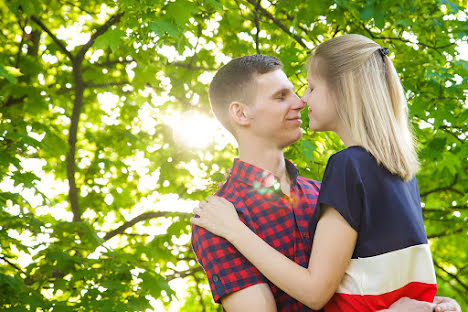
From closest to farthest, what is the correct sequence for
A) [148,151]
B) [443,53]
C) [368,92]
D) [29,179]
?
1. [368,92]
2. [29,179]
3. [443,53]
4. [148,151]

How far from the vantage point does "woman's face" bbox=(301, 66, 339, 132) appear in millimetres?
2246

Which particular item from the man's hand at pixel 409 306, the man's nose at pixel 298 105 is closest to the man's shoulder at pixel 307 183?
the man's nose at pixel 298 105

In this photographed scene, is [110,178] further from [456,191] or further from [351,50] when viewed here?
[351,50]

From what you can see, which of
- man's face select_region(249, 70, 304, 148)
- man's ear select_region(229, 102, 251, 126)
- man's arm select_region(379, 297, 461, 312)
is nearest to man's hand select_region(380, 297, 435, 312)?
man's arm select_region(379, 297, 461, 312)

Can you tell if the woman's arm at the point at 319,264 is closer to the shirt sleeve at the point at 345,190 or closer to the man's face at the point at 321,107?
the shirt sleeve at the point at 345,190

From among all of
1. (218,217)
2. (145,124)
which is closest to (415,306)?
(218,217)

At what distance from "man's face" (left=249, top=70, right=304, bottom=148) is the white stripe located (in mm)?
895

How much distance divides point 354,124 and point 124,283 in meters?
3.13

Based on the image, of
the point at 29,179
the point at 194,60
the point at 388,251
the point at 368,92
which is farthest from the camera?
the point at 194,60

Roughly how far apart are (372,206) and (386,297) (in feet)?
1.12

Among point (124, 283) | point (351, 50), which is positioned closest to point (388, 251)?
point (351, 50)

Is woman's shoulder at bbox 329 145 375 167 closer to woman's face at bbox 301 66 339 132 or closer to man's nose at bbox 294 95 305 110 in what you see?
woman's face at bbox 301 66 339 132

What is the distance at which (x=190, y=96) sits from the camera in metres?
6.25

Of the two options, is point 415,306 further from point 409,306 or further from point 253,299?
point 253,299
